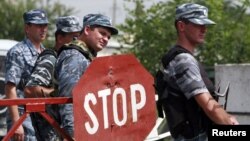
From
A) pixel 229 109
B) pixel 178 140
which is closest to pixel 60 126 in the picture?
pixel 178 140

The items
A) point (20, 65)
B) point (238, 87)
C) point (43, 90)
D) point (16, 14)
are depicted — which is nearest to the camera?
point (43, 90)

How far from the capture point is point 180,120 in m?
4.94

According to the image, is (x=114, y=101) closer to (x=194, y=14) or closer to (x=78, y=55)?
(x=78, y=55)

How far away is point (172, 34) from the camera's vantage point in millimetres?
18328

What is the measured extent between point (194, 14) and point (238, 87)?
112 inches

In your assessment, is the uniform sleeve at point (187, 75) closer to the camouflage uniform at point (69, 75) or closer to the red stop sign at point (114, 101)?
the red stop sign at point (114, 101)

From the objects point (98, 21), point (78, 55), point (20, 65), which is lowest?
point (20, 65)

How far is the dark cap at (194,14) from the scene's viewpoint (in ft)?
16.8

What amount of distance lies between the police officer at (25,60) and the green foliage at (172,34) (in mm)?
10527

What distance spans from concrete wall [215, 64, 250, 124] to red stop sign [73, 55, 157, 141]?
93.9 inches

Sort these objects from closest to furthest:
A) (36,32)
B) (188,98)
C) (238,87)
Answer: (188,98) → (36,32) → (238,87)

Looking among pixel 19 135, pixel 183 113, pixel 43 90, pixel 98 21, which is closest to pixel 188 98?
pixel 183 113

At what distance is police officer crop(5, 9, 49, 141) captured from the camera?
6559 mm

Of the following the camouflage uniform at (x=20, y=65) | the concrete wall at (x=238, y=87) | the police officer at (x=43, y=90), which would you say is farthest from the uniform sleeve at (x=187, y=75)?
the concrete wall at (x=238, y=87)
